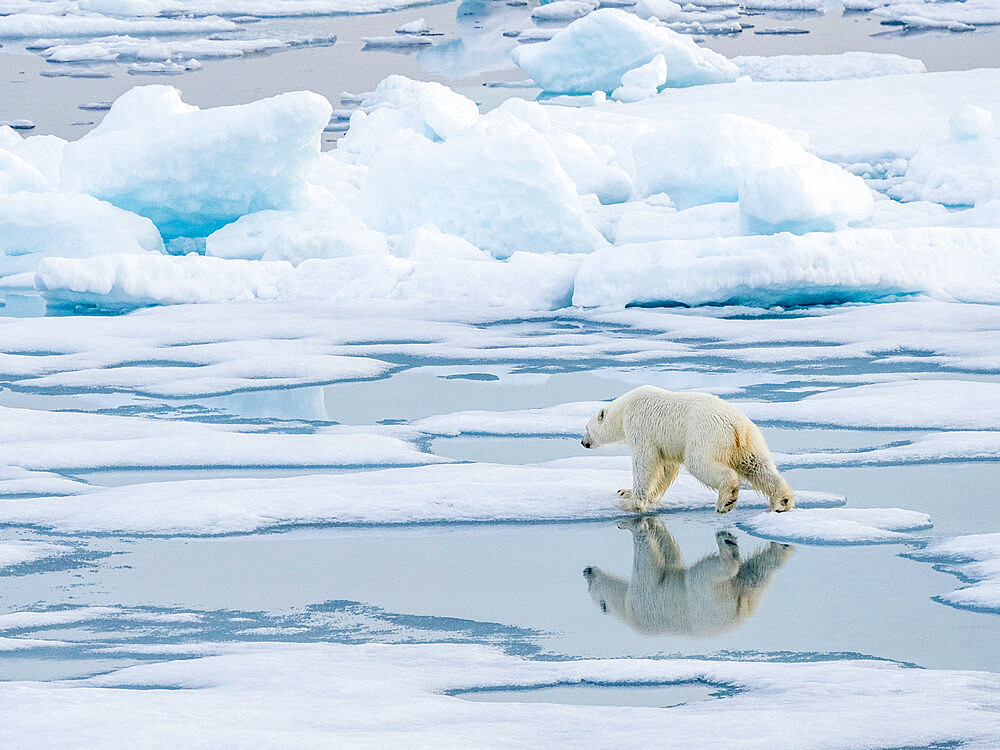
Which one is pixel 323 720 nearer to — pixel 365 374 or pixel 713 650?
pixel 713 650

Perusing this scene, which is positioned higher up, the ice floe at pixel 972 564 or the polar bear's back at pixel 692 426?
the polar bear's back at pixel 692 426

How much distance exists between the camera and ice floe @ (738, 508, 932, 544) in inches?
164

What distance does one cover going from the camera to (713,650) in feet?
11.1

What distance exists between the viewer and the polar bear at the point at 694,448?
427 centimetres

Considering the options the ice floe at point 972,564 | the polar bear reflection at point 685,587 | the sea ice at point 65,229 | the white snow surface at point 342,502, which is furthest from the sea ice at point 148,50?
the ice floe at point 972,564

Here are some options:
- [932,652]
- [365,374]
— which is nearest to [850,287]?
[365,374]

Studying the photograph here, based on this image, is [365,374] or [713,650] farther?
[365,374]

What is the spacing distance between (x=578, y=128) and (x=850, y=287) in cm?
587

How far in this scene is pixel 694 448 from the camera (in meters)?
4.30

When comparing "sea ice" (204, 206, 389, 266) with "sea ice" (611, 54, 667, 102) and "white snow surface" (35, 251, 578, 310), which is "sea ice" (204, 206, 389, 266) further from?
"sea ice" (611, 54, 667, 102)

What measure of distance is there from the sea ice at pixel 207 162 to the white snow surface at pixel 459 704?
6361 millimetres

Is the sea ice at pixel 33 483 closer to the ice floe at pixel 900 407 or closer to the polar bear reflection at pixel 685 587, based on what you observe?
the polar bear reflection at pixel 685 587

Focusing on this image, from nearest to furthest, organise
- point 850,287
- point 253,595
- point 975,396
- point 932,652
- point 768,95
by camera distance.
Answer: point 932,652
point 253,595
point 975,396
point 850,287
point 768,95

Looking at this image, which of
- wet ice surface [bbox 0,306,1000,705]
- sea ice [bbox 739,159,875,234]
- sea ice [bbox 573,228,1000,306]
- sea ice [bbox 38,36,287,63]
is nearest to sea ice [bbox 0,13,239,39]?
sea ice [bbox 38,36,287,63]
